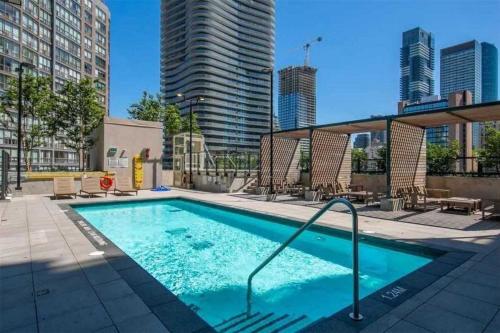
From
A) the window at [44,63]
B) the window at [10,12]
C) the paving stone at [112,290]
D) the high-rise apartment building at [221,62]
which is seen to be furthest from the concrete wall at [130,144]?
the high-rise apartment building at [221,62]

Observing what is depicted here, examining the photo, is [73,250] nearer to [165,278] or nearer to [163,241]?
[165,278]

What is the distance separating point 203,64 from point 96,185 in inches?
3839

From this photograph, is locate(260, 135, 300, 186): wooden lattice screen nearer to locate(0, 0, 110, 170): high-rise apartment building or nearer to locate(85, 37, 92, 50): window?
locate(0, 0, 110, 170): high-rise apartment building

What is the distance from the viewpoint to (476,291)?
3637mm

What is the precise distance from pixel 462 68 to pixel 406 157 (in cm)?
18713

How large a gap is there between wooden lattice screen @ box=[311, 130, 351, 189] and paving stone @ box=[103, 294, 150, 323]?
11757 millimetres

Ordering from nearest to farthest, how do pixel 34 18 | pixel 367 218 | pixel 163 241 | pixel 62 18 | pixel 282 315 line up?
pixel 282 315 → pixel 163 241 → pixel 367 218 → pixel 34 18 → pixel 62 18

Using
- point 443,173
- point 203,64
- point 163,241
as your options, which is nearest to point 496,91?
point 203,64

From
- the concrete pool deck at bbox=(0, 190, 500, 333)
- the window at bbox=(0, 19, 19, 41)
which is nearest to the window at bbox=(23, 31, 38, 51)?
the window at bbox=(0, 19, 19, 41)

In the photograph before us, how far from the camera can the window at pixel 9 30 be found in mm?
39481

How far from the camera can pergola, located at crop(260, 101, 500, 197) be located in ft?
34.2

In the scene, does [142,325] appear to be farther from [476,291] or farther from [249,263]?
[476,291]

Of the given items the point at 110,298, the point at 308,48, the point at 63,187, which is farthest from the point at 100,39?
the point at 308,48

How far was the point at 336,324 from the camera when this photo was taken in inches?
114
